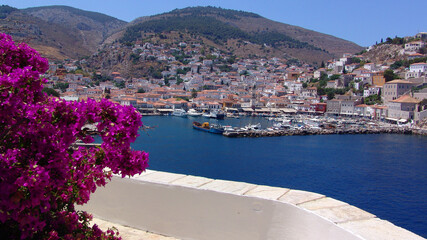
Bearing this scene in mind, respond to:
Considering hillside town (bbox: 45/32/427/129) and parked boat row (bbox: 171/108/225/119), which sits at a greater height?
hillside town (bbox: 45/32/427/129)

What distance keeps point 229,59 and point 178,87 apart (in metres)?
29.9

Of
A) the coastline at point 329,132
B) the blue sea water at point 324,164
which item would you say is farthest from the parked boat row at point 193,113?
the coastline at point 329,132

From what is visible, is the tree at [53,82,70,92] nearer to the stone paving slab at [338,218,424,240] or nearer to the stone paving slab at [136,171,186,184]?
the stone paving slab at [136,171,186,184]

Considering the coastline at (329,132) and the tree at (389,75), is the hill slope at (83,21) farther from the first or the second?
the coastline at (329,132)

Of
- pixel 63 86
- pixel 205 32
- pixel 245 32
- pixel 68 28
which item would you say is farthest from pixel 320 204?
pixel 68 28

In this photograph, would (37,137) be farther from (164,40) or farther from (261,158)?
(164,40)

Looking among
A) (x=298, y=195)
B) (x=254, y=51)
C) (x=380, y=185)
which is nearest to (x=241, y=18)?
(x=254, y=51)

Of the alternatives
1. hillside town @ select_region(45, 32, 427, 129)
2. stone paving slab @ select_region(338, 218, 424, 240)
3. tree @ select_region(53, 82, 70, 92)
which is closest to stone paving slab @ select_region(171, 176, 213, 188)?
stone paving slab @ select_region(338, 218, 424, 240)

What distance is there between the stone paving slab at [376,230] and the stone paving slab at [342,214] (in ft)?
0.14

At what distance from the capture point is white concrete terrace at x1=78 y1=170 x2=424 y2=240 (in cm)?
172

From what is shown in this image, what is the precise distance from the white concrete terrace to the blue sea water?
11.0 m

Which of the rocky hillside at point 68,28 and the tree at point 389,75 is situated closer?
the tree at point 389,75

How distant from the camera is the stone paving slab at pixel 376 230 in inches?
59.9

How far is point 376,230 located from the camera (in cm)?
160
